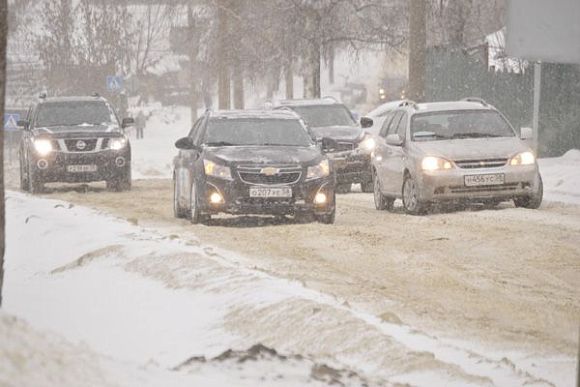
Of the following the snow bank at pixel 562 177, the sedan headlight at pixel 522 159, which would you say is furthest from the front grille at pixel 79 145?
the sedan headlight at pixel 522 159

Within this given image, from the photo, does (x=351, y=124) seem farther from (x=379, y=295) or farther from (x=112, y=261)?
(x=379, y=295)

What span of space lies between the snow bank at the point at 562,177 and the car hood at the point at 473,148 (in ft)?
10.4

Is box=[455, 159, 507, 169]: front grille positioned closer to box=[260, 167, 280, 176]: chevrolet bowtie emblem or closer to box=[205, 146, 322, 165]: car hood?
box=[205, 146, 322, 165]: car hood

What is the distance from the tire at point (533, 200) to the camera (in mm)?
18333

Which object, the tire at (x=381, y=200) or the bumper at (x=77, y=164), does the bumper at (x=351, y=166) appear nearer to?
the bumper at (x=77, y=164)

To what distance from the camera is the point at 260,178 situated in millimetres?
16031

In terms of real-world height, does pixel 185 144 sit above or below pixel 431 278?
above

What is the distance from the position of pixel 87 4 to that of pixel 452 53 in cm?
2386

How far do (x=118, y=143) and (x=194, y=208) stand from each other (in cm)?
860

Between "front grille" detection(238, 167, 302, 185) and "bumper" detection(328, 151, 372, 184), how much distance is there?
28.0 ft

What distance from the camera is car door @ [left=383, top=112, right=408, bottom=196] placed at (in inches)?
757

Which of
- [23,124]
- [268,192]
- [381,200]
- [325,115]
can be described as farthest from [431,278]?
[23,124]

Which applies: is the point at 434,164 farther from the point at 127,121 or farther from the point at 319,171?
the point at 127,121

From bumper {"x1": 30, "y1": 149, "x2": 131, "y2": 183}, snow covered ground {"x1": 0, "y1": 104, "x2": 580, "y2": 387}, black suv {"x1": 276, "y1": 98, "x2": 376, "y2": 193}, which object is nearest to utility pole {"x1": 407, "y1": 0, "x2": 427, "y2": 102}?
black suv {"x1": 276, "y1": 98, "x2": 376, "y2": 193}
